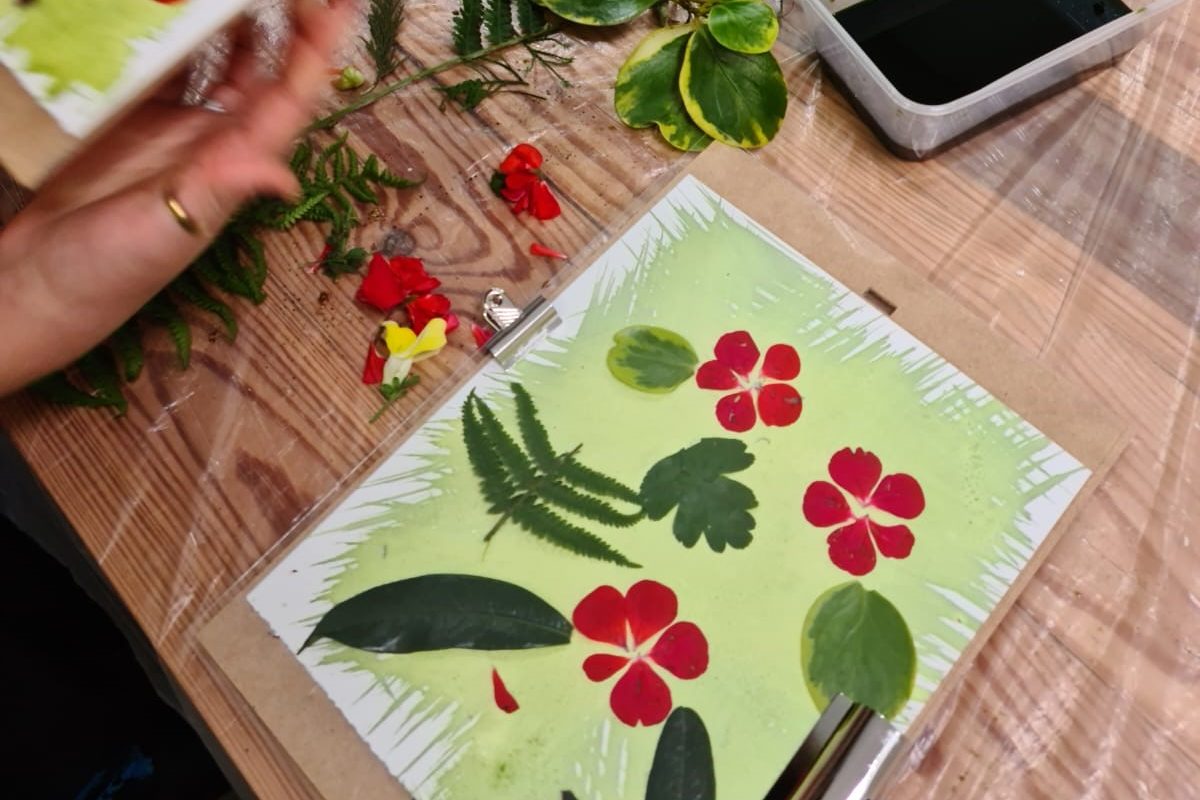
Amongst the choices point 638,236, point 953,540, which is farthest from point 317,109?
point 953,540

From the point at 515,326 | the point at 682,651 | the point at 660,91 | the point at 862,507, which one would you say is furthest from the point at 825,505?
the point at 660,91

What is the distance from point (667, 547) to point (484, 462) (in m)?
0.12

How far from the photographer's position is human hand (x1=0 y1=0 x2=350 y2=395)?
490 mm

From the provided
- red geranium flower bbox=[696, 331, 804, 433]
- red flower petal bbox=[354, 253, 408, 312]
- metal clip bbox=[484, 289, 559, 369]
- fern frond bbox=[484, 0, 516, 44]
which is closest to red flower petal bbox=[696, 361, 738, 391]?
red geranium flower bbox=[696, 331, 804, 433]

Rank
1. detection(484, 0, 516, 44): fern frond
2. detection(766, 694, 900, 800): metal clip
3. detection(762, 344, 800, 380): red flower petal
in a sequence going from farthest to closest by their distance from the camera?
detection(484, 0, 516, 44): fern frond < detection(762, 344, 800, 380): red flower petal < detection(766, 694, 900, 800): metal clip

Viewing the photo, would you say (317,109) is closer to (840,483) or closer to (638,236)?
(638,236)

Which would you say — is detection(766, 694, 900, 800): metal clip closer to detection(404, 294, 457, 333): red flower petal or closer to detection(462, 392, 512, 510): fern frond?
detection(462, 392, 512, 510): fern frond

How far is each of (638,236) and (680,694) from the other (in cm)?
30

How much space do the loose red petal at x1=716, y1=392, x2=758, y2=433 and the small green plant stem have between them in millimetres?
333

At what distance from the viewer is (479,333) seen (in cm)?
58

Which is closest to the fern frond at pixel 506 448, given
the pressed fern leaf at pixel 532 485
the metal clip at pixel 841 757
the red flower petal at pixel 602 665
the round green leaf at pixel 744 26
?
the pressed fern leaf at pixel 532 485

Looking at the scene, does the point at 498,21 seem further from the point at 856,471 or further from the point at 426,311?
the point at 856,471

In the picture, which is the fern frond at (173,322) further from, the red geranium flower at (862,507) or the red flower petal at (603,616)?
the red geranium flower at (862,507)

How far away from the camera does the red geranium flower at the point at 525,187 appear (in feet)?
2.02
